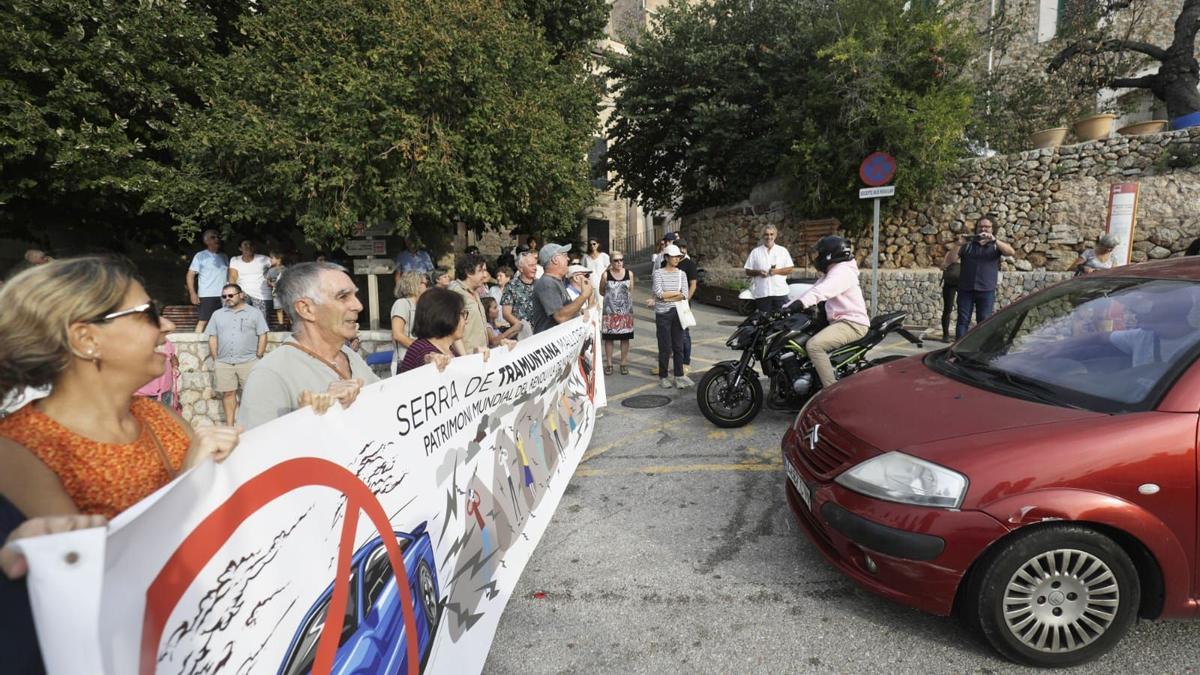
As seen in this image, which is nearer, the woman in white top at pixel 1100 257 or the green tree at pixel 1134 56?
the woman in white top at pixel 1100 257

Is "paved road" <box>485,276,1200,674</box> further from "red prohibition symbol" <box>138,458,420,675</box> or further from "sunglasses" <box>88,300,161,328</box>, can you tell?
"sunglasses" <box>88,300,161,328</box>

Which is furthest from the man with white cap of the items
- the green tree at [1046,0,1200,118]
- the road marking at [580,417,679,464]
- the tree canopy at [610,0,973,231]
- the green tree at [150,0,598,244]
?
the green tree at [1046,0,1200,118]

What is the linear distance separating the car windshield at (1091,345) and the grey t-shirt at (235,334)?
6636 millimetres

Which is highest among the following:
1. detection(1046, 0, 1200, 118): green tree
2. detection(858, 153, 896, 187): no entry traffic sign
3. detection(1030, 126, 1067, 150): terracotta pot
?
detection(1046, 0, 1200, 118): green tree

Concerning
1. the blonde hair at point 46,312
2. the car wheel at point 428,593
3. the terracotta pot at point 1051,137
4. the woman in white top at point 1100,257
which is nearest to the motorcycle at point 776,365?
the car wheel at point 428,593

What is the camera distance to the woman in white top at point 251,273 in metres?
9.01

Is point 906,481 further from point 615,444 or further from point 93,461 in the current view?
point 615,444

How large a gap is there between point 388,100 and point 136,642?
8736 mm

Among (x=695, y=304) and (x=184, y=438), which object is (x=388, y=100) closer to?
(x=184, y=438)

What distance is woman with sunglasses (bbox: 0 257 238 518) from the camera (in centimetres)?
134

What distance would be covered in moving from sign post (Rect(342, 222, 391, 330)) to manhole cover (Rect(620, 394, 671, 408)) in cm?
531

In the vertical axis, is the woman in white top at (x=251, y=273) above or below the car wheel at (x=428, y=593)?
above

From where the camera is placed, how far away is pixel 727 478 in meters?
4.43

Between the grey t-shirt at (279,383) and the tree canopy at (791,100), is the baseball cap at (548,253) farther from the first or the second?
the tree canopy at (791,100)
